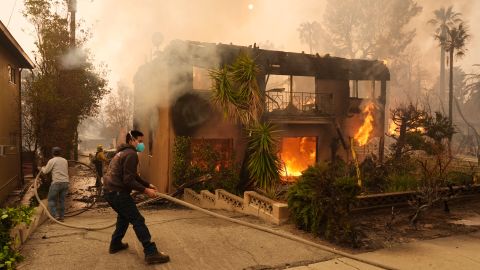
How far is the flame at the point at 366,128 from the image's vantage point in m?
16.4

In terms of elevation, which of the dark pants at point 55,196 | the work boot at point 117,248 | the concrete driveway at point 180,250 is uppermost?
the dark pants at point 55,196

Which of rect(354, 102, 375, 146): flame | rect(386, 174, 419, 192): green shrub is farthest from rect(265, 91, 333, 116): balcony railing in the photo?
rect(386, 174, 419, 192): green shrub

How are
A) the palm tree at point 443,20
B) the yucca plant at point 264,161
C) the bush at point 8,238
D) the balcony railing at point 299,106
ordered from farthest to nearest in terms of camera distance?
the palm tree at point 443,20
the balcony railing at point 299,106
the yucca plant at point 264,161
the bush at point 8,238

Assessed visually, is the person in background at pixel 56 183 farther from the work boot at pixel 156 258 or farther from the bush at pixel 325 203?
the bush at pixel 325 203

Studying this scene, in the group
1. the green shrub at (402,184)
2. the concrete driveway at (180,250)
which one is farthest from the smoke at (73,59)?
the green shrub at (402,184)

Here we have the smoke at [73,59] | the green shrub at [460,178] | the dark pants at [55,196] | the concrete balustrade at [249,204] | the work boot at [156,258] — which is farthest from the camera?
the smoke at [73,59]

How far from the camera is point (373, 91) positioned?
55.8ft

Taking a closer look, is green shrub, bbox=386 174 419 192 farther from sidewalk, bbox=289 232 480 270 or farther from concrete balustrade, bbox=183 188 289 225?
concrete balustrade, bbox=183 188 289 225

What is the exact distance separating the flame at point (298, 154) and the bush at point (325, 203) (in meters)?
9.57

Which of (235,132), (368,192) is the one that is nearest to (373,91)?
(235,132)

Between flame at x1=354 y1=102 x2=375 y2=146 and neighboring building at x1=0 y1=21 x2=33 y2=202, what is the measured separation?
45.0 ft

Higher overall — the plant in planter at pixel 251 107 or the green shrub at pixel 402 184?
the plant in planter at pixel 251 107

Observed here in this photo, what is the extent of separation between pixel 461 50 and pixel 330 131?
2213cm

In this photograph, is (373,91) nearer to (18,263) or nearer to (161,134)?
(161,134)
